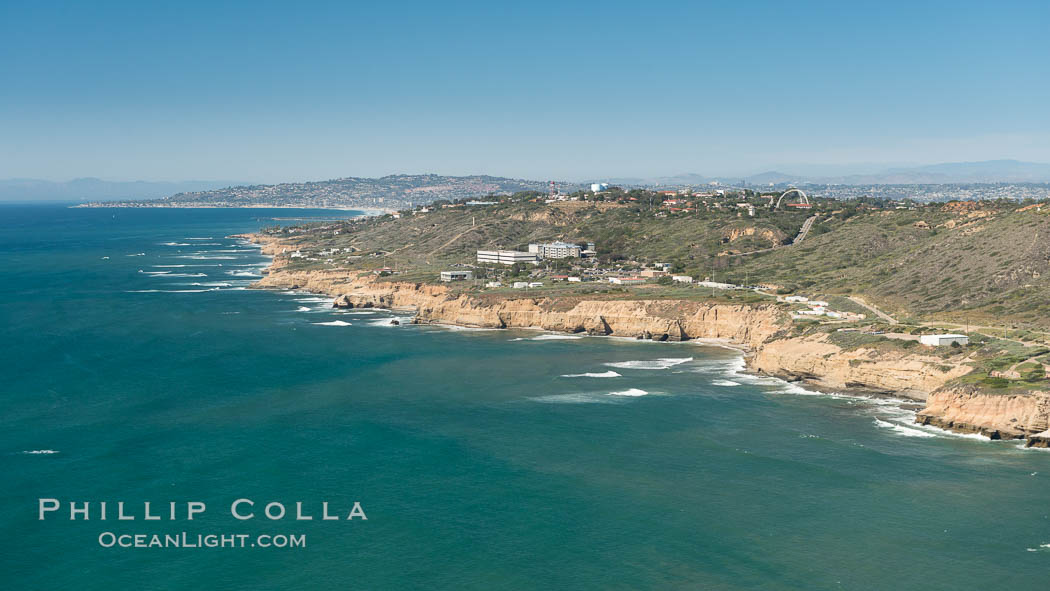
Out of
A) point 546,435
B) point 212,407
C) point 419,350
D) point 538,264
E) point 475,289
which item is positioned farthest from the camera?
point 538,264

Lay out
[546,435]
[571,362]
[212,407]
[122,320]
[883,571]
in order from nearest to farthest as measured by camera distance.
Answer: [883,571]
[546,435]
[212,407]
[571,362]
[122,320]

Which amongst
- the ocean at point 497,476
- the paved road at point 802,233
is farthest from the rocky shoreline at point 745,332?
the paved road at point 802,233

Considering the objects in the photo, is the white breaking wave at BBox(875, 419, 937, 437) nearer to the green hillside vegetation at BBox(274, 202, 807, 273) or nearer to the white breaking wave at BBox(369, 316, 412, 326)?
the white breaking wave at BBox(369, 316, 412, 326)

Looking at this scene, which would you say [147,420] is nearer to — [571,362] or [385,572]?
[385,572]

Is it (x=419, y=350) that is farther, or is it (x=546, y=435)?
(x=419, y=350)

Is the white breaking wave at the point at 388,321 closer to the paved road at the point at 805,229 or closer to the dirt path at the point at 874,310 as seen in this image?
the dirt path at the point at 874,310

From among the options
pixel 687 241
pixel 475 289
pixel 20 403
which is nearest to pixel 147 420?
pixel 20 403

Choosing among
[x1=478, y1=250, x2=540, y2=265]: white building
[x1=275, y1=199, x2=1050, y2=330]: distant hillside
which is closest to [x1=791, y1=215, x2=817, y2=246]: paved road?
[x1=275, y1=199, x2=1050, y2=330]: distant hillside

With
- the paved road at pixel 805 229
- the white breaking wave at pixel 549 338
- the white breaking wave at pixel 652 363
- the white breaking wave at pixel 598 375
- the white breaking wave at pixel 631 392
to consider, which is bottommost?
the white breaking wave at pixel 549 338
